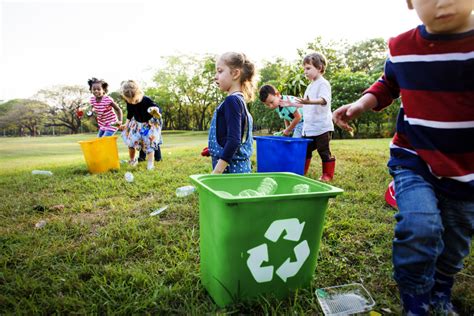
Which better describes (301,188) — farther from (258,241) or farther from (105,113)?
(105,113)

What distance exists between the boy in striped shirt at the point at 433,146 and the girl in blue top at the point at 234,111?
37.7 inches

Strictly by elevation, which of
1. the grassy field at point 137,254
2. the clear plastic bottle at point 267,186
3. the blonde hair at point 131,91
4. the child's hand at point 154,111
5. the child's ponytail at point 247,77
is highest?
the blonde hair at point 131,91

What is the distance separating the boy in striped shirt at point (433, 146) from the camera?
107 cm

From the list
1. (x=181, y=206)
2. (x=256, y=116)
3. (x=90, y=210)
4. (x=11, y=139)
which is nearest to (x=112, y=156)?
(x=90, y=210)

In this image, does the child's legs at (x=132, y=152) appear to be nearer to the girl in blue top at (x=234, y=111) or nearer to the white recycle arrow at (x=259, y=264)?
the girl in blue top at (x=234, y=111)

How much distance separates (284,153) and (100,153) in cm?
249

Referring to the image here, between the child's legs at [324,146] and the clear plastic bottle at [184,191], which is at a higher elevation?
the child's legs at [324,146]

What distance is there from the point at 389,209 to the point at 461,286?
1089mm

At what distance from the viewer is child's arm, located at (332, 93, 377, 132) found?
1.31 m

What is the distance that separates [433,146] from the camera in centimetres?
113

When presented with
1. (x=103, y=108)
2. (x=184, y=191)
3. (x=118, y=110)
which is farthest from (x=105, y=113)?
(x=184, y=191)

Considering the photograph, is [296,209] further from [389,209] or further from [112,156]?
[112,156]

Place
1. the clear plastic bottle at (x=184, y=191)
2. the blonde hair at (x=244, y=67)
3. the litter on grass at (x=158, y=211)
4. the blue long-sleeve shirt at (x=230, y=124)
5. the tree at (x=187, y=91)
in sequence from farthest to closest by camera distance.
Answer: the tree at (x=187, y=91) → the clear plastic bottle at (x=184, y=191) → the litter on grass at (x=158, y=211) → the blonde hair at (x=244, y=67) → the blue long-sleeve shirt at (x=230, y=124)

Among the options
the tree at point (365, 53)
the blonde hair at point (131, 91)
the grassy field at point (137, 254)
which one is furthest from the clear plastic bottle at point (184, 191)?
the tree at point (365, 53)
